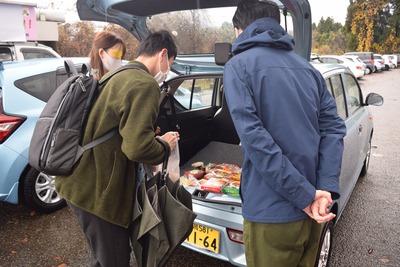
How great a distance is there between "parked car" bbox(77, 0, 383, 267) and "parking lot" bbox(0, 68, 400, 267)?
37 cm

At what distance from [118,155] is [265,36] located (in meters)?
0.88

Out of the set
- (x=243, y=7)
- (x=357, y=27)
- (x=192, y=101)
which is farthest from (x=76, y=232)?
(x=357, y=27)

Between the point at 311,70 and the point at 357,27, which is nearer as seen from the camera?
the point at 311,70

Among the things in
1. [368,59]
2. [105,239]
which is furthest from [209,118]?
[368,59]

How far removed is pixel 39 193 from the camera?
3.39 metres

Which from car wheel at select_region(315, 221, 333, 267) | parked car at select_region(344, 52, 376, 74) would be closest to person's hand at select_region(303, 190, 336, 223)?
car wheel at select_region(315, 221, 333, 267)

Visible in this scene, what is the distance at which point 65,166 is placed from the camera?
5.19 ft

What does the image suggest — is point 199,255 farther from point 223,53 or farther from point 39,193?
point 39,193

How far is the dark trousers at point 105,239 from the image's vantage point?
1.70m

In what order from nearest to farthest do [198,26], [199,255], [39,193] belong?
1. [199,255]
2. [198,26]
3. [39,193]

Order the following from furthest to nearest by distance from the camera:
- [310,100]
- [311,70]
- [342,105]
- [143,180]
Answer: [342,105], [143,180], [311,70], [310,100]

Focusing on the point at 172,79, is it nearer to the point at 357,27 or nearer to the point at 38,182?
the point at 38,182

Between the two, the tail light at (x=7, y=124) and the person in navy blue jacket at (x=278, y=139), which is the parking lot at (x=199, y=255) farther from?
the person in navy blue jacket at (x=278, y=139)

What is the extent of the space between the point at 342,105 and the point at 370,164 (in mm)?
2505
